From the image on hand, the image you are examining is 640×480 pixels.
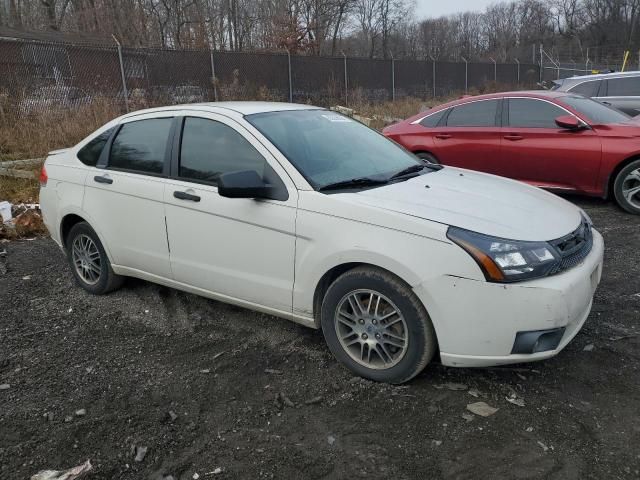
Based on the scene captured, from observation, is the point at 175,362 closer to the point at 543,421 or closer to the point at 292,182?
the point at 292,182

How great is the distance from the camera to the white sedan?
2.82m

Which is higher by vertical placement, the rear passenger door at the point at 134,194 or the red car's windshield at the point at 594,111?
the red car's windshield at the point at 594,111

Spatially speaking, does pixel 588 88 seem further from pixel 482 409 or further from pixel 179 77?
pixel 179 77

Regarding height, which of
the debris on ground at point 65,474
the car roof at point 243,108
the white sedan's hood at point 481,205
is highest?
the car roof at point 243,108

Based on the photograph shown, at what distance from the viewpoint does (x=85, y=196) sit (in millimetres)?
4531

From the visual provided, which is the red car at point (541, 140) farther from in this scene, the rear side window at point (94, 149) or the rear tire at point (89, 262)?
the rear tire at point (89, 262)

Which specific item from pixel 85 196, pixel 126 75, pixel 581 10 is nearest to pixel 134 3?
pixel 126 75

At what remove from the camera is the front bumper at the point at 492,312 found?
2.76 metres

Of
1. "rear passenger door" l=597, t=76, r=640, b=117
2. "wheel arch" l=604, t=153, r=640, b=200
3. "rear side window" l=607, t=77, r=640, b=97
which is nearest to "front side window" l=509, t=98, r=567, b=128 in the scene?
"wheel arch" l=604, t=153, r=640, b=200

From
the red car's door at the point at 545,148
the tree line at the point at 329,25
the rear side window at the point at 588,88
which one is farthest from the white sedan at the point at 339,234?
the tree line at the point at 329,25

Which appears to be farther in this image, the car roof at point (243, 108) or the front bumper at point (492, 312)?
the car roof at point (243, 108)

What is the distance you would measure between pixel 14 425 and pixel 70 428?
1.08 ft

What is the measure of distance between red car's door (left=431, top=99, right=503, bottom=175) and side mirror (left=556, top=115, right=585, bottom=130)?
0.82 metres

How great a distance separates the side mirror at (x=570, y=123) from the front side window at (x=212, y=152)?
4695 millimetres
